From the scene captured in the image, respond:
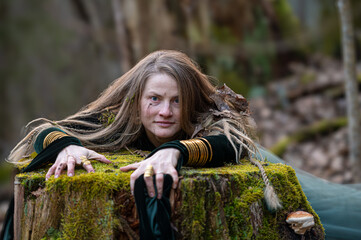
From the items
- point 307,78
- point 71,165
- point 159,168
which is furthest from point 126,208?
point 307,78

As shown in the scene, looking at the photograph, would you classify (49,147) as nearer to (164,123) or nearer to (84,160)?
(84,160)

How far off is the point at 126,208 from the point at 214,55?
26.2 ft

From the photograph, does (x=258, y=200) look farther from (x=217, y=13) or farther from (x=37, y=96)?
(x=37, y=96)

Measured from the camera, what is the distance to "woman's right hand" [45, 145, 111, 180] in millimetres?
2008

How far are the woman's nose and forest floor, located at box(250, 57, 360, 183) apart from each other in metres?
3.33

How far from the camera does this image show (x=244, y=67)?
993 centimetres

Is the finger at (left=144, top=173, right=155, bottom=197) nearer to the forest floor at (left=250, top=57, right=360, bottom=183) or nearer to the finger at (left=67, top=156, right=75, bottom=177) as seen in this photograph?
the finger at (left=67, top=156, right=75, bottom=177)

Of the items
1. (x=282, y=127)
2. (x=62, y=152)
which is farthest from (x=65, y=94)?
(x=62, y=152)

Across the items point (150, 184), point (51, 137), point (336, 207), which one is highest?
point (51, 137)

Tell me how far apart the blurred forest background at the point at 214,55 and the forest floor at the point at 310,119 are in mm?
21

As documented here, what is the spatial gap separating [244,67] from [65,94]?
802 centimetres

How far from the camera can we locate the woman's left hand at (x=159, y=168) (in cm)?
183

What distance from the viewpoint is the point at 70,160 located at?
2.06 metres

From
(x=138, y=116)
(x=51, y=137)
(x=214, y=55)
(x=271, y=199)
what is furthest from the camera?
(x=214, y=55)
